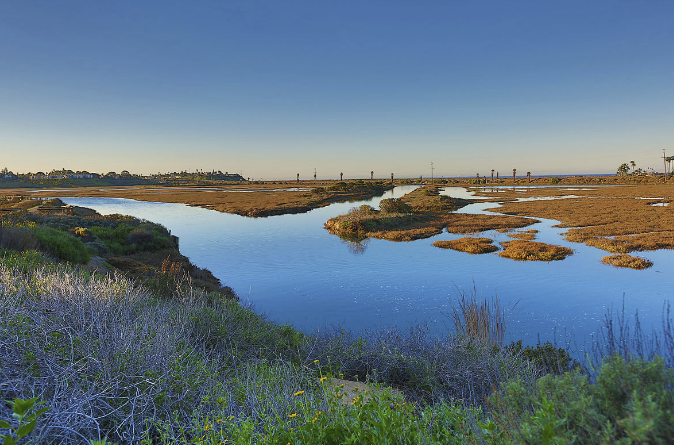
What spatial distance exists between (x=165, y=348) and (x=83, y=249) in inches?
578

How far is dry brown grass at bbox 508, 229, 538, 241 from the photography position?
2946cm

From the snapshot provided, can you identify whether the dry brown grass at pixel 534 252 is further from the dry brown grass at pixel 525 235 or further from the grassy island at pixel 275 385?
the grassy island at pixel 275 385

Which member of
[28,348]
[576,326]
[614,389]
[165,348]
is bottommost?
[576,326]

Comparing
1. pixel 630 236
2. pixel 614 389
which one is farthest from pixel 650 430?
pixel 630 236

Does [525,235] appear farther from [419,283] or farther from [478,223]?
[419,283]

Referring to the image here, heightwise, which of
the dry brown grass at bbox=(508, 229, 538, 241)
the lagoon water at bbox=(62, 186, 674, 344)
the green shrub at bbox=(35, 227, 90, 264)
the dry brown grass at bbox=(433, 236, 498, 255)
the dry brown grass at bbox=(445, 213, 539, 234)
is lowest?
the lagoon water at bbox=(62, 186, 674, 344)

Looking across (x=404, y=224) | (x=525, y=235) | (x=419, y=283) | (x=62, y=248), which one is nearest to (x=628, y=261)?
(x=525, y=235)

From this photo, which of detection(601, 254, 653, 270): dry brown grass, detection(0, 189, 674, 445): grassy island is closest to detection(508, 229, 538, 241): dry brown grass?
detection(601, 254, 653, 270): dry brown grass

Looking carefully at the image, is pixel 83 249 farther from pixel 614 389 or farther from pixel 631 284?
pixel 631 284

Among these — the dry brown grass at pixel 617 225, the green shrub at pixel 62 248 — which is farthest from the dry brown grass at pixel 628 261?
the green shrub at pixel 62 248

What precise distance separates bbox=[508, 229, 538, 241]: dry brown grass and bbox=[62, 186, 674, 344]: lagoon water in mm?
778

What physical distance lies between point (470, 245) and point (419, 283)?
9.94 meters

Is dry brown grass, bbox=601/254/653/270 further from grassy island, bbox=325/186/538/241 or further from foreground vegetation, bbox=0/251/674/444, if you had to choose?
foreground vegetation, bbox=0/251/674/444

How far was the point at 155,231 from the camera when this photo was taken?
93.8 ft
